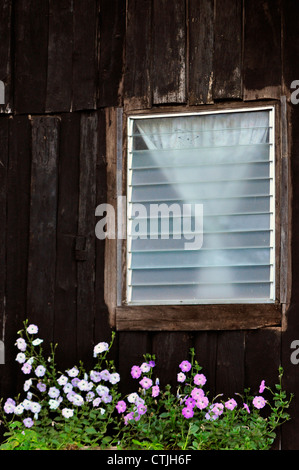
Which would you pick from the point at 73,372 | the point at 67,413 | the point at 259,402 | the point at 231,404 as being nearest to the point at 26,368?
the point at 73,372

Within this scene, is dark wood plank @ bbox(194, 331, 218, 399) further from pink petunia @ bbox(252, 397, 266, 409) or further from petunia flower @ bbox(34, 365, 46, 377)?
petunia flower @ bbox(34, 365, 46, 377)

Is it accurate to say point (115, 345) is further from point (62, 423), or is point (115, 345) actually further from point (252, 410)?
point (252, 410)

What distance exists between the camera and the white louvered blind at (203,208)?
5.79m

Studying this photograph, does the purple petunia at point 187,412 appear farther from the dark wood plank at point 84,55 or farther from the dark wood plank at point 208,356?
the dark wood plank at point 84,55

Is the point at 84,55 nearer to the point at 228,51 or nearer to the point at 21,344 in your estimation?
the point at 228,51

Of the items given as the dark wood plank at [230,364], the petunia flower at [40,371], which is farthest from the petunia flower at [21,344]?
the dark wood plank at [230,364]

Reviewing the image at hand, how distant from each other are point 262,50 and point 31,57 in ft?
5.21

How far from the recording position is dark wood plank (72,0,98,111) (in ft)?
20.1

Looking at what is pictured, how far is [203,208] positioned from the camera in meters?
5.88

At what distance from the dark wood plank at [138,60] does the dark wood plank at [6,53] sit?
84 cm

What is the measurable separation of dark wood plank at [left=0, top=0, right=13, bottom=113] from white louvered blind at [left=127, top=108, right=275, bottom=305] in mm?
924

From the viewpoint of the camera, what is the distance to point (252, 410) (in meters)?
5.66

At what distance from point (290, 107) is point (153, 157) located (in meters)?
0.94
